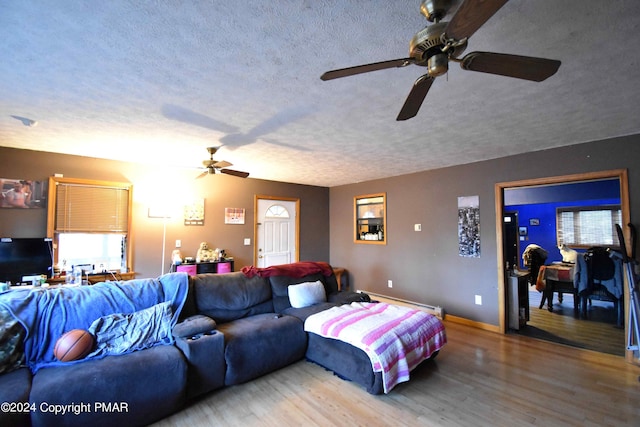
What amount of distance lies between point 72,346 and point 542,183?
17.0ft

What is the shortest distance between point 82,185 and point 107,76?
2.85 m

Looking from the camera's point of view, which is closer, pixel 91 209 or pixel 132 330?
pixel 132 330

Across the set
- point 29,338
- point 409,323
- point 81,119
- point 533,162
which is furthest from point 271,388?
point 533,162

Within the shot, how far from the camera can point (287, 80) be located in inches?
77.7

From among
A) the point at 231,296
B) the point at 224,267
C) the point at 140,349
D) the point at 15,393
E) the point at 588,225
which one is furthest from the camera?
the point at 588,225

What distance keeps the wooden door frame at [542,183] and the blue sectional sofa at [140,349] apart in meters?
2.61

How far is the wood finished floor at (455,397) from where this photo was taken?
85.1 inches

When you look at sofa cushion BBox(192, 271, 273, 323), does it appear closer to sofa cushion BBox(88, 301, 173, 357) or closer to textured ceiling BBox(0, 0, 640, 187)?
sofa cushion BBox(88, 301, 173, 357)

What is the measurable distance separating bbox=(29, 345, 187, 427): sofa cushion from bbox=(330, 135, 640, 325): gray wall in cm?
394

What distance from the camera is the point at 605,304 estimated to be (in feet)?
17.2

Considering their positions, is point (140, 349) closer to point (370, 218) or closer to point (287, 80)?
point (287, 80)

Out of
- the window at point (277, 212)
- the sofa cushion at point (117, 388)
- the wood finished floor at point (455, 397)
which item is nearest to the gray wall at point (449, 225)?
the wood finished floor at point (455, 397)

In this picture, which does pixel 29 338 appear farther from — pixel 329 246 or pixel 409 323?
pixel 329 246

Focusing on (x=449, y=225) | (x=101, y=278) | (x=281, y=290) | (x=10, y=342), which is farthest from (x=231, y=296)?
(x=449, y=225)
